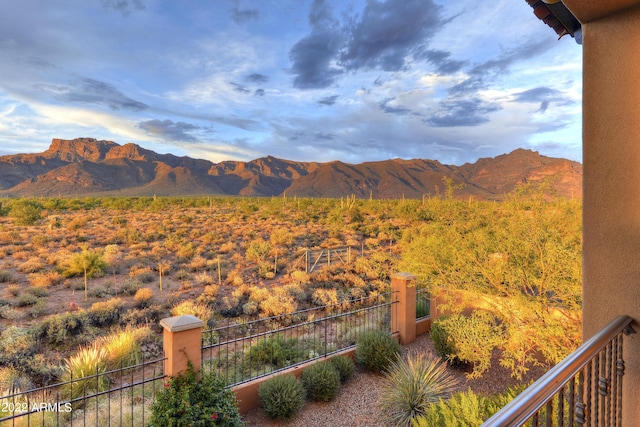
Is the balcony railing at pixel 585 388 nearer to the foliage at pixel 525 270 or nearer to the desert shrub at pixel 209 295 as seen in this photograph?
the foliage at pixel 525 270

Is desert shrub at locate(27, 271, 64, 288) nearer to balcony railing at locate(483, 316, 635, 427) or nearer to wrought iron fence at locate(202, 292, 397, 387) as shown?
wrought iron fence at locate(202, 292, 397, 387)

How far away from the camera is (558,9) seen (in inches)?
141

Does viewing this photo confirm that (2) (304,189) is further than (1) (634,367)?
Yes

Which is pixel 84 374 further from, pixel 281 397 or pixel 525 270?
pixel 525 270

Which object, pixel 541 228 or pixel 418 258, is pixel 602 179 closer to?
pixel 541 228

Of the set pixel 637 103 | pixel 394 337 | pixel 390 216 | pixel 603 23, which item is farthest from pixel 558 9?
pixel 390 216

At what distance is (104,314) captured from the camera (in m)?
10.5

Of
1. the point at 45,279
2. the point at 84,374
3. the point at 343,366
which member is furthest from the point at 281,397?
the point at 45,279

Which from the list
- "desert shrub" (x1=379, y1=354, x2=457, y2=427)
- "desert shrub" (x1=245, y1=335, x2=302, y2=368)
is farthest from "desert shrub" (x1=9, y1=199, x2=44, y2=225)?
"desert shrub" (x1=379, y1=354, x2=457, y2=427)

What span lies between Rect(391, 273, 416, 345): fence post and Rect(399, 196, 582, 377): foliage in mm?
1431

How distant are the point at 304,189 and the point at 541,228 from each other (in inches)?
4946

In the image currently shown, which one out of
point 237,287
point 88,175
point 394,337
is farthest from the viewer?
point 88,175

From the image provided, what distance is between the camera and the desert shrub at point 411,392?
6.10 m

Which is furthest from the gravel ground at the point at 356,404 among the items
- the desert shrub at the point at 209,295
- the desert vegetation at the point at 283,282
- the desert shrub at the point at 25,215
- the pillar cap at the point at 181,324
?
the desert shrub at the point at 25,215
